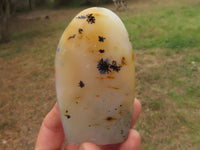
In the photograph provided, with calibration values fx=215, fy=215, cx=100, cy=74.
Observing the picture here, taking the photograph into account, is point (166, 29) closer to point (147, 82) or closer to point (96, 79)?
point (147, 82)

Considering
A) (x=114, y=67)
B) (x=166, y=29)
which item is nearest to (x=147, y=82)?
(x=114, y=67)

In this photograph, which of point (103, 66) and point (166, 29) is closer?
point (103, 66)

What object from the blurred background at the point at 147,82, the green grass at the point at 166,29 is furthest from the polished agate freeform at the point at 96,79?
the green grass at the point at 166,29

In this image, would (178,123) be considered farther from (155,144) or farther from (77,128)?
(77,128)

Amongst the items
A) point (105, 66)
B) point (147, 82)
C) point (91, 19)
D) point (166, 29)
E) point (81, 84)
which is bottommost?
point (147, 82)

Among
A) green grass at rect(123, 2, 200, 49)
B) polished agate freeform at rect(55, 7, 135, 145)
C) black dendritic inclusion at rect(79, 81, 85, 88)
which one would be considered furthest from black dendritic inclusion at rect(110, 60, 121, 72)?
green grass at rect(123, 2, 200, 49)

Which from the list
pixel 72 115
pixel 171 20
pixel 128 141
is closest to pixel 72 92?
pixel 72 115

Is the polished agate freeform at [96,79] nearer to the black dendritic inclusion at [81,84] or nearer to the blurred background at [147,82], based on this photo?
the black dendritic inclusion at [81,84]

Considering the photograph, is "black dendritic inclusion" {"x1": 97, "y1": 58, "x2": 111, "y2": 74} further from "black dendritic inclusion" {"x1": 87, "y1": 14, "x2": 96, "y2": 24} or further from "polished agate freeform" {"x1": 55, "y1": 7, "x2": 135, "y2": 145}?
"black dendritic inclusion" {"x1": 87, "y1": 14, "x2": 96, "y2": 24}
